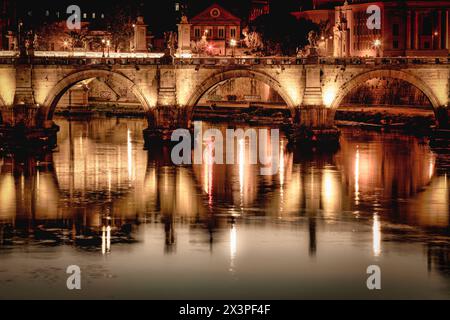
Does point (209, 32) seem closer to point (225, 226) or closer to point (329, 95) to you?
point (329, 95)

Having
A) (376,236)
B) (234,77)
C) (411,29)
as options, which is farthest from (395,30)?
(376,236)

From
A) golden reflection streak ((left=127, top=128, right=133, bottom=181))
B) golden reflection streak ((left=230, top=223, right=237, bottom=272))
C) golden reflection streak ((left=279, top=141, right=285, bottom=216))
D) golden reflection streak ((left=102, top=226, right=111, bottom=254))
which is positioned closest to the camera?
golden reflection streak ((left=230, top=223, right=237, bottom=272))

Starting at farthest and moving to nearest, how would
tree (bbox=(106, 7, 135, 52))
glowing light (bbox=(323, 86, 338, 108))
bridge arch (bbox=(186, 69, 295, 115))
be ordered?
tree (bbox=(106, 7, 135, 52)) < bridge arch (bbox=(186, 69, 295, 115)) < glowing light (bbox=(323, 86, 338, 108))

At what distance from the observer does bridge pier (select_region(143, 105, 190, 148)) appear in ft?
246

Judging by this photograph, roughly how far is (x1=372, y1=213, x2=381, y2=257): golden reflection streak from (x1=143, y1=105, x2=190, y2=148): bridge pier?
93.7 ft

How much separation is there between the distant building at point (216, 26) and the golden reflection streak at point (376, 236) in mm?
79146

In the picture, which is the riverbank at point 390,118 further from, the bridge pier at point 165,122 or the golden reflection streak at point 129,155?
the golden reflection streak at point 129,155

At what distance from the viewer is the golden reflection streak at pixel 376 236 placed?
4122 centimetres

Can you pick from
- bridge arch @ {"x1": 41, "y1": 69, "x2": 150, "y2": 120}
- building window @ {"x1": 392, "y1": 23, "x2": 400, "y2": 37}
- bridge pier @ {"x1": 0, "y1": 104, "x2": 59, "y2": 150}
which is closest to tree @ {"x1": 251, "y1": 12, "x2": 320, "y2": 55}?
building window @ {"x1": 392, "y1": 23, "x2": 400, "y2": 37}

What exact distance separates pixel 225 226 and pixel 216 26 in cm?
8235

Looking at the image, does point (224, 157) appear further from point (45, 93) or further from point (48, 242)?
point (48, 242)

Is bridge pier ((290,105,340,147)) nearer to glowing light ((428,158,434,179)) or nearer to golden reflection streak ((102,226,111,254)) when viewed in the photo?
glowing light ((428,158,434,179))

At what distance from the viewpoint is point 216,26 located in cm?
12662

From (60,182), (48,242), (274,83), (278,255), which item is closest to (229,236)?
(278,255)
